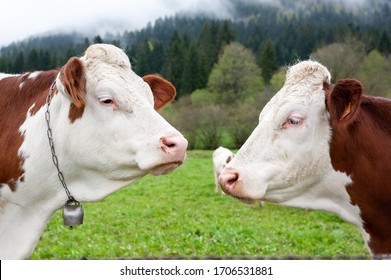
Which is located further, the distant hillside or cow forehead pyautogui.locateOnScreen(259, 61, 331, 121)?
the distant hillside

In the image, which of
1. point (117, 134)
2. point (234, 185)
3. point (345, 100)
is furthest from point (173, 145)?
point (345, 100)

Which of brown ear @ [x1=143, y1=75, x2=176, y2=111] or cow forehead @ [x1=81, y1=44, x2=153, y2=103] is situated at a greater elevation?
cow forehead @ [x1=81, y1=44, x2=153, y2=103]

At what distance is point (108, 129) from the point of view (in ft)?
10.5

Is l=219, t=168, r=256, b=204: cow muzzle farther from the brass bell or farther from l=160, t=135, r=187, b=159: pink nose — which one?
the brass bell

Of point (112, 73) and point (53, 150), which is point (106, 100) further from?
point (53, 150)

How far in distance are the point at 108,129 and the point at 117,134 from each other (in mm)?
70

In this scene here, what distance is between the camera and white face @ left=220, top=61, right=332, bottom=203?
325 centimetres

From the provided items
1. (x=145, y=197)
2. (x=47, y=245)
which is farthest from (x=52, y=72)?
(x=145, y=197)

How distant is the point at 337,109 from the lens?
319cm

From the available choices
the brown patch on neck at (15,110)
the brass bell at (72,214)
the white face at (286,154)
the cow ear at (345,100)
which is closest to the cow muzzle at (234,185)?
the white face at (286,154)

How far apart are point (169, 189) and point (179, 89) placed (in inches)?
1403

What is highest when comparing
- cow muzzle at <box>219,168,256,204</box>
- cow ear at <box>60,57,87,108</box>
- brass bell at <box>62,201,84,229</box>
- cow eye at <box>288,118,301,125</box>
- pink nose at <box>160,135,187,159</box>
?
cow ear at <box>60,57,87,108</box>

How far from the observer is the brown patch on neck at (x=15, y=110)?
333 cm

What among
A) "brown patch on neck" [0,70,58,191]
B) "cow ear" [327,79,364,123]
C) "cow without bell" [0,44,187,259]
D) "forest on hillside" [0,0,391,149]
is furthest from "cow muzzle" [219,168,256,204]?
"brown patch on neck" [0,70,58,191]
